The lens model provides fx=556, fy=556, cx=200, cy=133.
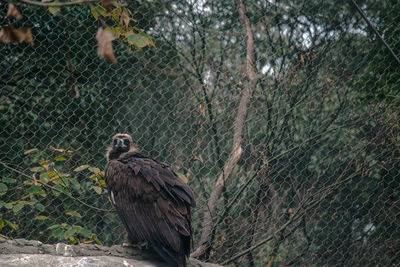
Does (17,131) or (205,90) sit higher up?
(17,131)

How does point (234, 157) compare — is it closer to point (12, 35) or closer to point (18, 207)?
point (18, 207)

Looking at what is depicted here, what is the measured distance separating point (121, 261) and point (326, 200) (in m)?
1.90

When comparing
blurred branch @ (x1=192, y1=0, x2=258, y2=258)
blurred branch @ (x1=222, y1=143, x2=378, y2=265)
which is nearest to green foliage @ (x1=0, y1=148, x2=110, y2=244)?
blurred branch @ (x1=192, y1=0, x2=258, y2=258)

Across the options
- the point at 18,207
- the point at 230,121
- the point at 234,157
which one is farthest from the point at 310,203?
the point at 18,207

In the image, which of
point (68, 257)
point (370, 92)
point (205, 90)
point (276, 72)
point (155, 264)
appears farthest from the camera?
point (370, 92)

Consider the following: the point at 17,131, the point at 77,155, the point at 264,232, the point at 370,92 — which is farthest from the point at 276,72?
the point at 17,131

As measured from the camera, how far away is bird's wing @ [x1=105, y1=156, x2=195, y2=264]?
9.05 feet

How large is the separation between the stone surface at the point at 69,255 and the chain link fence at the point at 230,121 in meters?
0.47

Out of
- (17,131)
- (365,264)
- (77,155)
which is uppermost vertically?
(17,131)

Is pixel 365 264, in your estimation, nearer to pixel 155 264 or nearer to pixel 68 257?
pixel 155 264

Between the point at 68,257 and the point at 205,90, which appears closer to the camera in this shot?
the point at 68,257

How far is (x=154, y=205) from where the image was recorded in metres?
2.85

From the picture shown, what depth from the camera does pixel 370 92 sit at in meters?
4.19

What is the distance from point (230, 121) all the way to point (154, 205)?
1105 millimetres
